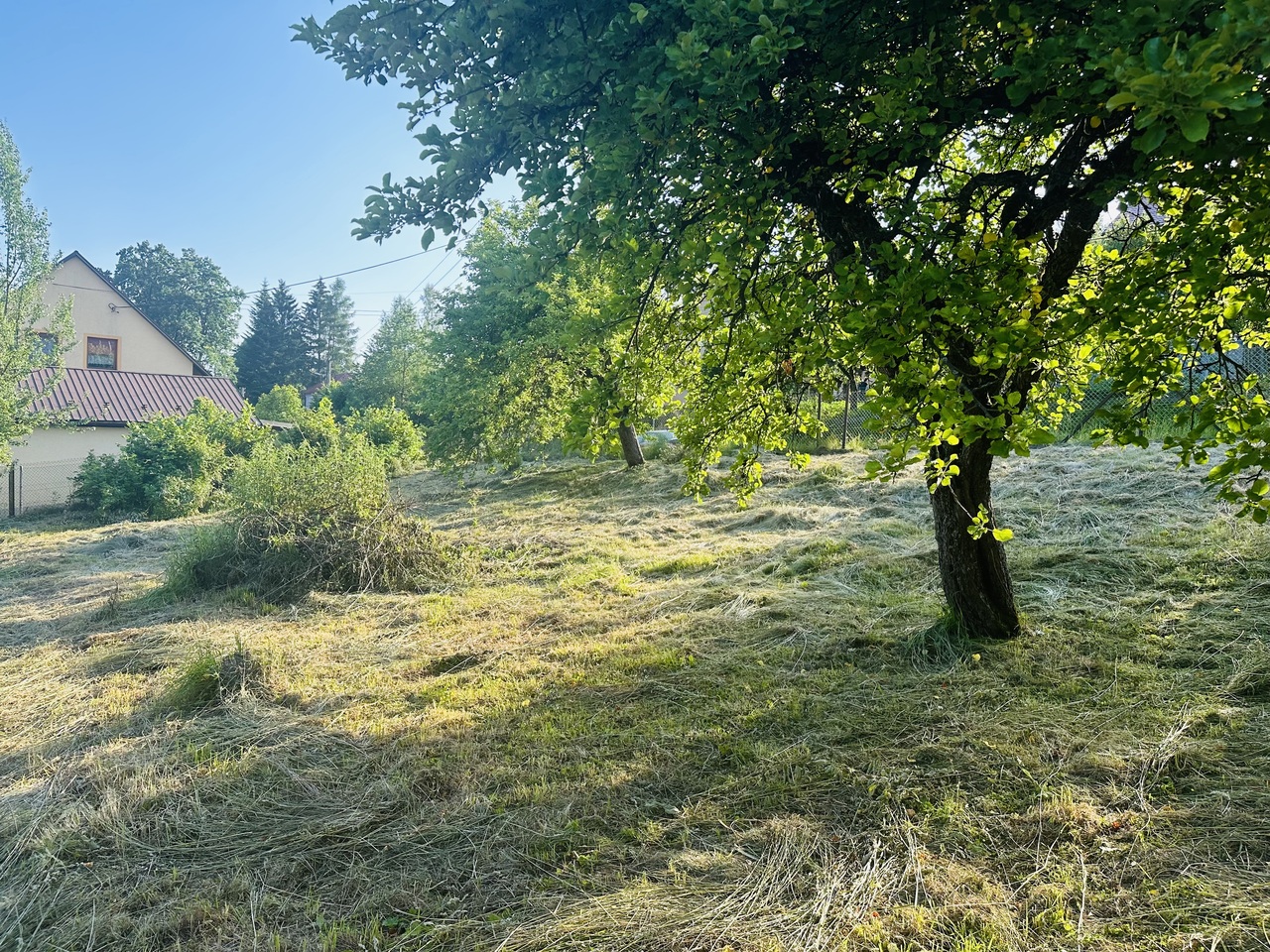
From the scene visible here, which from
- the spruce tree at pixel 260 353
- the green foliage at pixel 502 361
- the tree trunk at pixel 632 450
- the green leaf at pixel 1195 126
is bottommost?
the tree trunk at pixel 632 450

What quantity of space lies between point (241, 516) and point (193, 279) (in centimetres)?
5560

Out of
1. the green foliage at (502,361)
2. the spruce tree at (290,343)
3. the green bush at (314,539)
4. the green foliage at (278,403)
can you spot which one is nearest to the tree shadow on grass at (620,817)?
the green bush at (314,539)

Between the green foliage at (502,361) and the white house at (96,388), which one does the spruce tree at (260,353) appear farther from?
the green foliage at (502,361)

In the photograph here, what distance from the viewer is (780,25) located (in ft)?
8.86

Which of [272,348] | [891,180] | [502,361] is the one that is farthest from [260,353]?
[891,180]

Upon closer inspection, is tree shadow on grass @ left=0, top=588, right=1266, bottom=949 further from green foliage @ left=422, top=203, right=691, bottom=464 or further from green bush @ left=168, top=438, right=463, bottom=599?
green foliage @ left=422, top=203, right=691, bottom=464

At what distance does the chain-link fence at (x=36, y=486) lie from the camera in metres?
17.3

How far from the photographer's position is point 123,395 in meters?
21.8

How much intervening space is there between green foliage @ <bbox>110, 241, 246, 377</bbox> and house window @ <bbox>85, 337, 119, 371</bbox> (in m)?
29.6

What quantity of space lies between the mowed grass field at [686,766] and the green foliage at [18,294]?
1082cm

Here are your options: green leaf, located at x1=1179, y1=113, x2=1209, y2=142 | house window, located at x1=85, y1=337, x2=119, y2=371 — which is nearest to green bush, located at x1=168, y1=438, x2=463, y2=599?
green leaf, located at x1=1179, y1=113, x2=1209, y2=142

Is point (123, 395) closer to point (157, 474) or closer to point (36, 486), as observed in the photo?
point (36, 486)

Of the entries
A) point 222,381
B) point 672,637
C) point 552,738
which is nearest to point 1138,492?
point 672,637

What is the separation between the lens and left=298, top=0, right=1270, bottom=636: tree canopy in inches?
105
